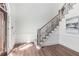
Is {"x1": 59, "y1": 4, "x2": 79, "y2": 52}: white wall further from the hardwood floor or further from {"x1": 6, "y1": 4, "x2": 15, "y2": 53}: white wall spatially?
{"x1": 6, "y1": 4, "x2": 15, "y2": 53}: white wall

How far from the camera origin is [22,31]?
8.23ft

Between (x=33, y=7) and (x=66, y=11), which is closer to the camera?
(x=33, y=7)

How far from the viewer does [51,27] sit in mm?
2619

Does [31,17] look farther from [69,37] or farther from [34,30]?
[69,37]

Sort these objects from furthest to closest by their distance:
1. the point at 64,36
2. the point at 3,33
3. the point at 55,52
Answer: the point at 64,36
the point at 55,52
the point at 3,33

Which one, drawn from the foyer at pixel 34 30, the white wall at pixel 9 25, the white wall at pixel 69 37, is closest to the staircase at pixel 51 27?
the foyer at pixel 34 30

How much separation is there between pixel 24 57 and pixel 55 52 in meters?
0.77

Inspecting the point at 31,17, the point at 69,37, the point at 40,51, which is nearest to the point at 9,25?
the point at 31,17

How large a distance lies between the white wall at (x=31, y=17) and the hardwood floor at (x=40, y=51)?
177 mm

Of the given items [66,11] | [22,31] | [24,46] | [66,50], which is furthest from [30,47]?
[66,11]

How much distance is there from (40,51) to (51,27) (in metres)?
0.66

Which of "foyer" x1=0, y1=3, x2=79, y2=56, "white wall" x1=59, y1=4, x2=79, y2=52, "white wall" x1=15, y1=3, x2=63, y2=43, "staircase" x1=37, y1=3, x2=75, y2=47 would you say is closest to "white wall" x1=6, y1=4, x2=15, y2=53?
"foyer" x1=0, y1=3, x2=79, y2=56

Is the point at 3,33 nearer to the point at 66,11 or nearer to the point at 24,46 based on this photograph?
the point at 24,46

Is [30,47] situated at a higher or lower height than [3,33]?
lower
